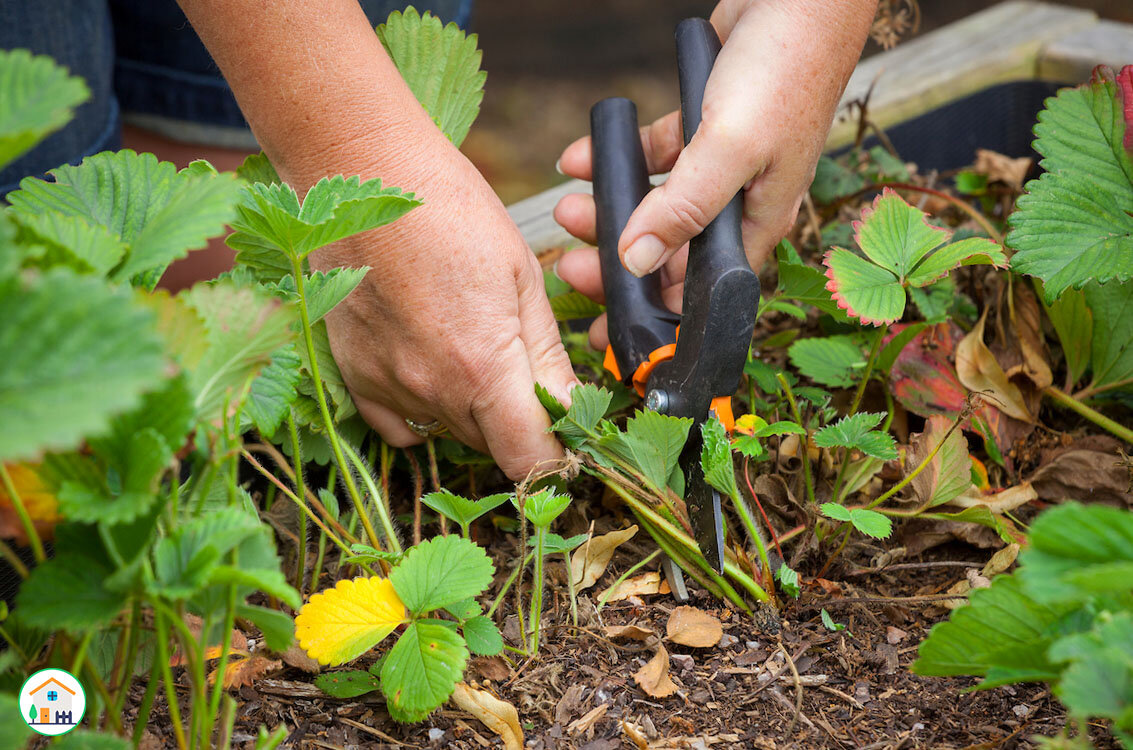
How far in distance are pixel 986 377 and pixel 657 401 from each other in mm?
476

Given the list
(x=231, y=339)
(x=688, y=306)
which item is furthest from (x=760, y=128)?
(x=231, y=339)

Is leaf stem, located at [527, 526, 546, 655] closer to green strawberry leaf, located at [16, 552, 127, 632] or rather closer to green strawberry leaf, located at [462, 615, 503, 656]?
green strawberry leaf, located at [462, 615, 503, 656]

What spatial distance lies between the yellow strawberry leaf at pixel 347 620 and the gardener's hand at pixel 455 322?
25cm

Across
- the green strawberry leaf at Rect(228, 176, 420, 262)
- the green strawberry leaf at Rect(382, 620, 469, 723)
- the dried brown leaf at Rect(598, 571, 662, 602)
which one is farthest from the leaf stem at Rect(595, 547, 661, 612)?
the green strawberry leaf at Rect(228, 176, 420, 262)

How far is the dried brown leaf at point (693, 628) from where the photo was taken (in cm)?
85

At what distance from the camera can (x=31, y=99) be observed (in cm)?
42

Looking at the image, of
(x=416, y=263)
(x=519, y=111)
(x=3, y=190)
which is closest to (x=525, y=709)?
(x=416, y=263)

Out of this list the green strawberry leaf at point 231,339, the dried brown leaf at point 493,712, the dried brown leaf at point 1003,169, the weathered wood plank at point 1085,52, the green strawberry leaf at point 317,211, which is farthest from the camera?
the weathered wood plank at point 1085,52

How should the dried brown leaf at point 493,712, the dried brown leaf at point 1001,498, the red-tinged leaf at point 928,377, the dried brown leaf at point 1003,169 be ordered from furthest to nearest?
the dried brown leaf at point 1003,169, the red-tinged leaf at point 928,377, the dried brown leaf at point 1001,498, the dried brown leaf at point 493,712

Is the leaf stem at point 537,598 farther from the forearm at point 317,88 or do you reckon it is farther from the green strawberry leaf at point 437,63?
the green strawberry leaf at point 437,63

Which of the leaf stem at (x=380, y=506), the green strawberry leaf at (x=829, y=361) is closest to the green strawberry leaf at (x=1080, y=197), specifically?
the green strawberry leaf at (x=829, y=361)

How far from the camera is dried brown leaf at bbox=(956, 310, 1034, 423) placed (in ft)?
3.58

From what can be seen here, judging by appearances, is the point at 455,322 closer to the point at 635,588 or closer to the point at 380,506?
the point at 380,506

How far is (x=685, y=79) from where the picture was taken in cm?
100
